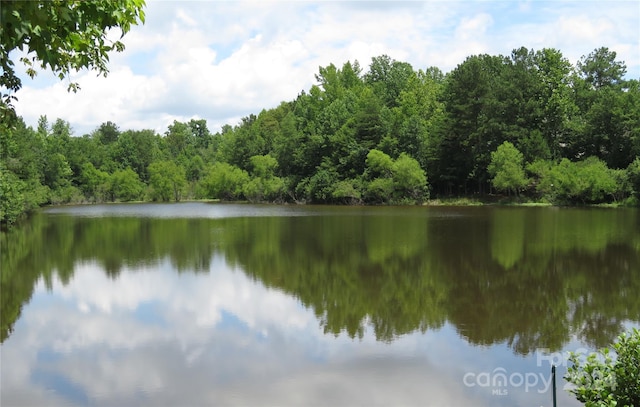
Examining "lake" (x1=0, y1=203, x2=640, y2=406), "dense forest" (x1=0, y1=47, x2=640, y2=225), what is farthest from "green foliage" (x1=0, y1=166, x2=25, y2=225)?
"lake" (x1=0, y1=203, x2=640, y2=406)

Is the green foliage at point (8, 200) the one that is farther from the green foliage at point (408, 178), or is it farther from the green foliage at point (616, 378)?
the green foliage at point (616, 378)

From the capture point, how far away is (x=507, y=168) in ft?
166

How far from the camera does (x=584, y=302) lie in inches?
488

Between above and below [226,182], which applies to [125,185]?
below

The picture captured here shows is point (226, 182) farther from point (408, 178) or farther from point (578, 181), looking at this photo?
point (578, 181)

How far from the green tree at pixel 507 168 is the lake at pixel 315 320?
2790 cm

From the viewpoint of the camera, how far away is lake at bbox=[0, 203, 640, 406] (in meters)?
8.16

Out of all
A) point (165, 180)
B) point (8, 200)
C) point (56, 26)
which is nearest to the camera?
point (56, 26)

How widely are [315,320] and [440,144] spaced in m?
49.3

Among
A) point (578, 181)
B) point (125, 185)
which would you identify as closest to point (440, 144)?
point (578, 181)

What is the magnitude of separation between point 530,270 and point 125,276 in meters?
12.2

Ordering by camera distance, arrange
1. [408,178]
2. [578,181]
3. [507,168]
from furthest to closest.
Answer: [408,178]
[507,168]
[578,181]

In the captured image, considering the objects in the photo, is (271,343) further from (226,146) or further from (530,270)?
(226,146)

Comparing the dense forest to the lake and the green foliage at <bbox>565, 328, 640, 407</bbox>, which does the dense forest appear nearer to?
the lake
